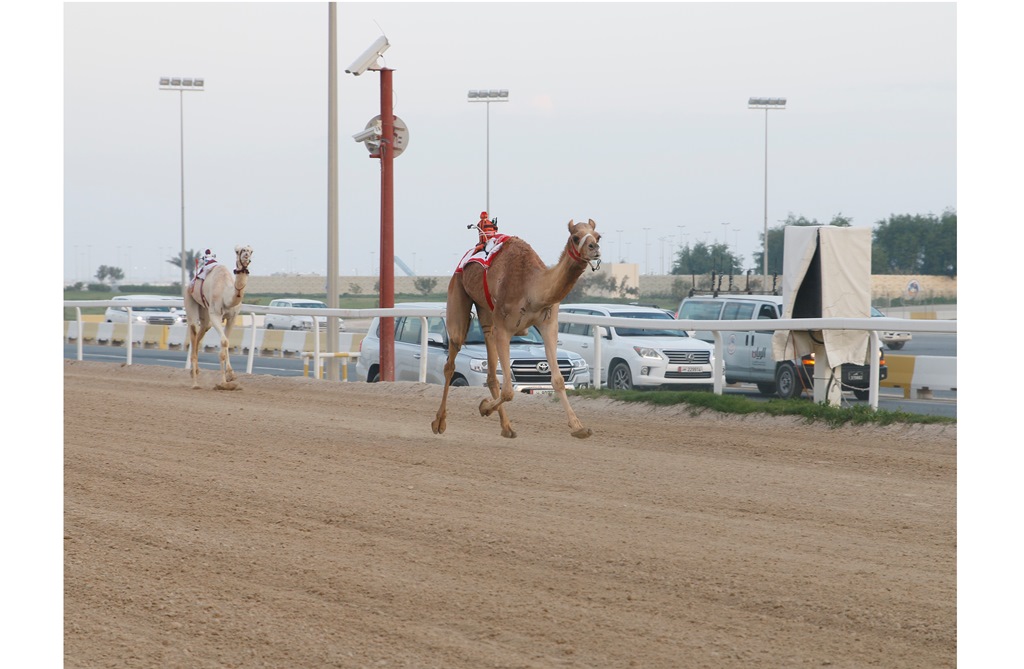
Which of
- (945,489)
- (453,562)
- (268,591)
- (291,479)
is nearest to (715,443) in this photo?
(945,489)

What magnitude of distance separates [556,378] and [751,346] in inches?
477

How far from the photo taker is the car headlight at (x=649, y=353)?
2095cm

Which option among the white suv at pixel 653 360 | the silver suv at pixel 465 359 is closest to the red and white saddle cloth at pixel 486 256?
the silver suv at pixel 465 359

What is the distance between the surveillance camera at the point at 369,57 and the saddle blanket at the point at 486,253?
9191 mm

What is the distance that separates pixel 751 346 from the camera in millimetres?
22688

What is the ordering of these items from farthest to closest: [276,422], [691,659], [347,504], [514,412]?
[514,412] < [276,422] < [347,504] < [691,659]

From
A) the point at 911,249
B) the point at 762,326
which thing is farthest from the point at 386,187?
the point at 911,249

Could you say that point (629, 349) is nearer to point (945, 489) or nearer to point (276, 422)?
point (276, 422)

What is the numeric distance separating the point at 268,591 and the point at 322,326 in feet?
169

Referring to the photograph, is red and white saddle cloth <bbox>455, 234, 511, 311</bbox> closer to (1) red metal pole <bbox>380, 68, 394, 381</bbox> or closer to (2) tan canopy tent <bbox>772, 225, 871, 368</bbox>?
(2) tan canopy tent <bbox>772, 225, 871, 368</bbox>

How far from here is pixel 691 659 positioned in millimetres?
5352

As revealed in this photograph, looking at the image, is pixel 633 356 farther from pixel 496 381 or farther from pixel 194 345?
pixel 496 381

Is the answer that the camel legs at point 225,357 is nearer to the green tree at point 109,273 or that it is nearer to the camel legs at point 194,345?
the camel legs at point 194,345

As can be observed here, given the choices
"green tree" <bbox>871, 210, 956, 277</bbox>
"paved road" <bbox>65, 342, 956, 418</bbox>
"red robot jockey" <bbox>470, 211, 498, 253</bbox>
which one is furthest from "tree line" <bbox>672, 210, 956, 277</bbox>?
"red robot jockey" <bbox>470, 211, 498, 253</bbox>
